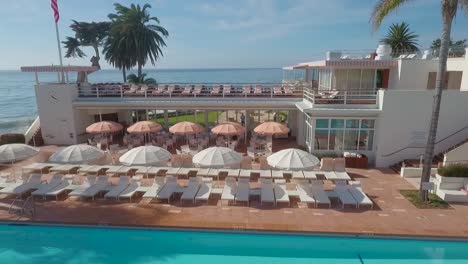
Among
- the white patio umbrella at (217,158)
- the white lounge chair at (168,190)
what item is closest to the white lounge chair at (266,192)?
the white patio umbrella at (217,158)

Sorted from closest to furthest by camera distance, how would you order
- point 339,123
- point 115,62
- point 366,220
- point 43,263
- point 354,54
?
point 43,263 < point 366,220 < point 339,123 < point 354,54 < point 115,62

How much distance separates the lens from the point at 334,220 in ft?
35.8

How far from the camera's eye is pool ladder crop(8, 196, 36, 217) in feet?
37.9

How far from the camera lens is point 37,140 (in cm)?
2217

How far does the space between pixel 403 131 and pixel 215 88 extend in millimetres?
12767

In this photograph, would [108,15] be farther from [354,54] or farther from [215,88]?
[354,54]

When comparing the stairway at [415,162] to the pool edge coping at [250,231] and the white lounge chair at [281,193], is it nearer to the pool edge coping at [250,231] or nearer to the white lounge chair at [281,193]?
the pool edge coping at [250,231]

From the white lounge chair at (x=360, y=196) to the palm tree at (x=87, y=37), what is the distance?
119 ft

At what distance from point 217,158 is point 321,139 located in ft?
25.5

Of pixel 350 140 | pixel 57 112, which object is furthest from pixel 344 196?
pixel 57 112

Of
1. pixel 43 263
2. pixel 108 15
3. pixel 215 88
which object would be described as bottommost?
pixel 43 263

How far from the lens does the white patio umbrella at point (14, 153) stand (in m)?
13.1

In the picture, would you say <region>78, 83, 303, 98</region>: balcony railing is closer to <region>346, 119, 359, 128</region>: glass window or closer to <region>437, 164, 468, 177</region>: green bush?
<region>346, 119, 359, 128</region>: glass window

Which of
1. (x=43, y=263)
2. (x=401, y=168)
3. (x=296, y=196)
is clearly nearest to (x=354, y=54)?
(x=401, y=168)
